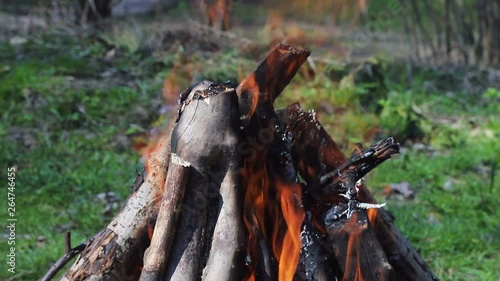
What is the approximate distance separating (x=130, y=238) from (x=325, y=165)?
78 centimetres

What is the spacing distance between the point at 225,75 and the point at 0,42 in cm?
326

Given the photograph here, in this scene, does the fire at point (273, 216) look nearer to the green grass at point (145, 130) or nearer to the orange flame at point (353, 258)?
the orange flame at point (353, 258)

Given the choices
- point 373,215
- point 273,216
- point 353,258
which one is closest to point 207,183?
point 273,216

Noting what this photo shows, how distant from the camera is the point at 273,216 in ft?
8.50

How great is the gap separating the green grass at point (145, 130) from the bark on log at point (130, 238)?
1662 millimetres

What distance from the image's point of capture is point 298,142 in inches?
111

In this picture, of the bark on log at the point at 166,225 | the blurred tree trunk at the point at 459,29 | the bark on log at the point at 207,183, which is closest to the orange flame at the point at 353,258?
the bark on log at the point at 207,183

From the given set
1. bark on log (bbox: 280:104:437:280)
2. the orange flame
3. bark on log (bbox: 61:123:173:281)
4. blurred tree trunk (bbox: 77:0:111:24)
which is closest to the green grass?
blurred tree trunk (bbox: 77:0:111:24)

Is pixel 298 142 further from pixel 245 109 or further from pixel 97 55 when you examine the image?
pixel 97 55

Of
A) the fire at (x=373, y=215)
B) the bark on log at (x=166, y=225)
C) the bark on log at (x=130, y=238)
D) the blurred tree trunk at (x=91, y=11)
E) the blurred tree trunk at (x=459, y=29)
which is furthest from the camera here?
the blurred tree trunk at (x=91, y=11)

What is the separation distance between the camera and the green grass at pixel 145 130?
4.76 meters

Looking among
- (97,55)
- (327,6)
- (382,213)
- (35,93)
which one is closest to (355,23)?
(327,6)

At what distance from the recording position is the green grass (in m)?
4.76

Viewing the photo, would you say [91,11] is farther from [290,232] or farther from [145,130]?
[290,232]
